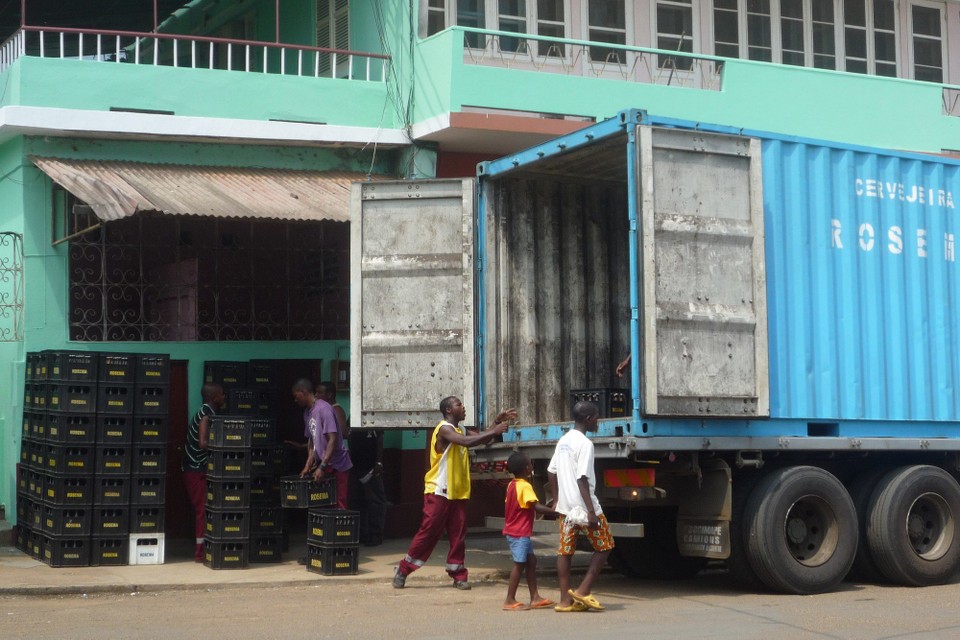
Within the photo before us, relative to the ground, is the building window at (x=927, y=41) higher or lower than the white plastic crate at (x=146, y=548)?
higher

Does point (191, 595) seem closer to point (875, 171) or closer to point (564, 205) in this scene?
point (564, 205)

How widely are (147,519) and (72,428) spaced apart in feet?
3.35

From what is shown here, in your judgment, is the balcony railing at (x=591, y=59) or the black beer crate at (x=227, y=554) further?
the balcony railing at (x=591, y=59)

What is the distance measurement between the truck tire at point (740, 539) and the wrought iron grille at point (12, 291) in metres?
6.86

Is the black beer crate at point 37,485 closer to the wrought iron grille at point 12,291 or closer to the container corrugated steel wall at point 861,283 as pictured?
the wrought iron grille at point 12,291

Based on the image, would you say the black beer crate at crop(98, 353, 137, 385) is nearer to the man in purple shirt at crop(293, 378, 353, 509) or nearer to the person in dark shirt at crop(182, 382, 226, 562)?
the person in dark shirt at crop(182, 382, 226, 562)

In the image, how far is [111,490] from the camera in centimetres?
1115

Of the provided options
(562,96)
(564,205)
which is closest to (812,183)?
(564,205)

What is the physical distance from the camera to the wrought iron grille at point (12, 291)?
12.3 metres

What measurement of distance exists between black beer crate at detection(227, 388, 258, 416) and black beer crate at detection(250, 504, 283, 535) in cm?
111

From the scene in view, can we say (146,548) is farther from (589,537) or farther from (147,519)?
(589,537)

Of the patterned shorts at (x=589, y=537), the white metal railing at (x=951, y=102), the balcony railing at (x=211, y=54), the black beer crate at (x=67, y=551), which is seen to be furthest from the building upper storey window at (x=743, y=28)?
the patterned shorts at (x=589, y=537)

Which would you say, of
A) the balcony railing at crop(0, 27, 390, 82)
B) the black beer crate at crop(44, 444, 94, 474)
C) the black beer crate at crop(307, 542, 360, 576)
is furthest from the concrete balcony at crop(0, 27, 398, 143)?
the black beer crate at crop(307, 542, 360, 576)

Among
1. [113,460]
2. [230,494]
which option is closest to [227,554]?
[230,494]
